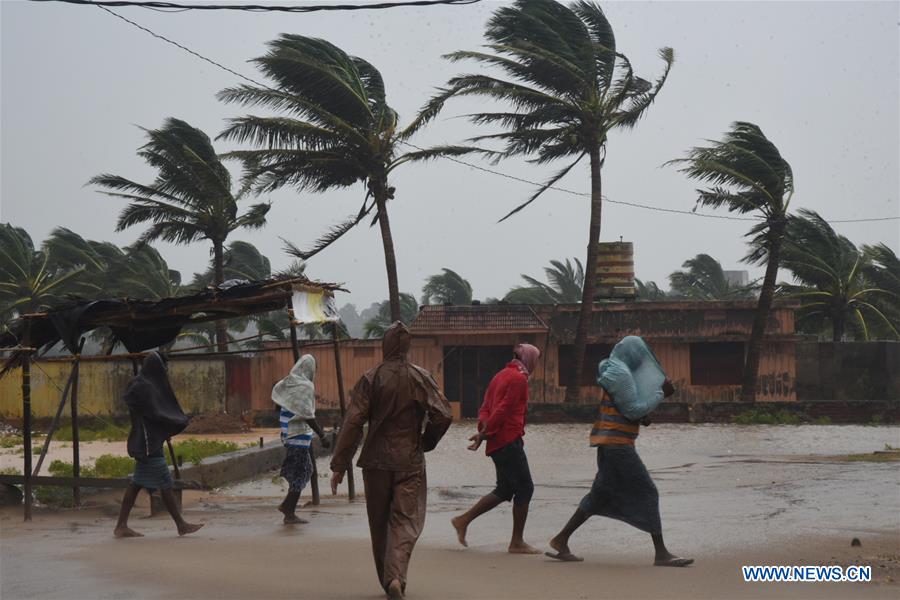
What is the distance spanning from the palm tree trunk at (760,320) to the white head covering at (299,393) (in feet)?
70.2

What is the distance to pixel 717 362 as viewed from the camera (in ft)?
102

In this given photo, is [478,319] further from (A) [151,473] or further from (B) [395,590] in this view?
(B) [395,590]

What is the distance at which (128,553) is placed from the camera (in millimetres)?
7941


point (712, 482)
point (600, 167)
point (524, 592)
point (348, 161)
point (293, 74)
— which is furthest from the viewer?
point (600, 167)

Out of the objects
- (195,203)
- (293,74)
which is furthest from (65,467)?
(195,203)

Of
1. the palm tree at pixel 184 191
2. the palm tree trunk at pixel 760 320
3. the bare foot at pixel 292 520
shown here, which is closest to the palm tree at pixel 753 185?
the palm tree trunk at pixel 760 320

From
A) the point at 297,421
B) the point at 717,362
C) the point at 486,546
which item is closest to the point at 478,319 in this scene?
the point at 717,362

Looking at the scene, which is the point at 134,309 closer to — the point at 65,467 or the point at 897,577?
the point at 65,467

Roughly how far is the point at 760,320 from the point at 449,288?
1134 inches

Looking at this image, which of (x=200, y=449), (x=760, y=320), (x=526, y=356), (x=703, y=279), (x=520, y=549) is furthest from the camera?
(x=703, y=279)

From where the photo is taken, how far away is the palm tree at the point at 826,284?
34156 millimetres

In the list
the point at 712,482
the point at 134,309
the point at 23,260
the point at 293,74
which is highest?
the point at 293,74

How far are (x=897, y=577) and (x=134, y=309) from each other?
290 inches

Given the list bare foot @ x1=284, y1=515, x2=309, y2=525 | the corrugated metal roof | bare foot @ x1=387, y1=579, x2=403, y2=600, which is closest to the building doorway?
the corrugated metal roof
